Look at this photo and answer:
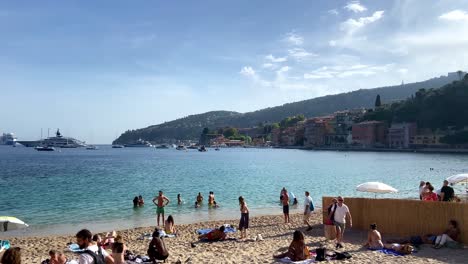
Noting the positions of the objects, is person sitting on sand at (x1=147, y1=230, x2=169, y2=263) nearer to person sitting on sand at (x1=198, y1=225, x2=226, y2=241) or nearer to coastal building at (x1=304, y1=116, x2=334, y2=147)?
person sitting on sand at (x1=198, y1=225, x2=226, y2=241)

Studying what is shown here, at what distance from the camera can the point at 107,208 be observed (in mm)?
27969

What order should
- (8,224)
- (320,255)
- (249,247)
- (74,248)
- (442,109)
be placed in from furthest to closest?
1. (442,109)
2. (74,248)
3. (8,224)
4. (249,247)
5. (320,255)

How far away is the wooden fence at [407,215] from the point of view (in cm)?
1352

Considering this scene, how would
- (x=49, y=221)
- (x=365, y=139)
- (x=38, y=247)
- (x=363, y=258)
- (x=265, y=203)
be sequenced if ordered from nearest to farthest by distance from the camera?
1. (x=363, y=258)
2. (x=38, y=247)
3. (x=49, y=221)
4. (x=265, y=203)
5. (x=365, y=139)

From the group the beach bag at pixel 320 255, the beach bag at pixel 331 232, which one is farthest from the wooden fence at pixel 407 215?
the beach bag at pixel 320 255

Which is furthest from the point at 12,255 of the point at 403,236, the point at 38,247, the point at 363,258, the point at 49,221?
the point at 49,221

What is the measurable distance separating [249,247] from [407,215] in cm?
550

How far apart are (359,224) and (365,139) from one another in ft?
497

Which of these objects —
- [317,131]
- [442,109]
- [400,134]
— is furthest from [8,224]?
[317,131]

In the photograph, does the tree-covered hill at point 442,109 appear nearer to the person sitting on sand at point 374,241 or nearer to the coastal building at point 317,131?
the coastal building at point 317,131

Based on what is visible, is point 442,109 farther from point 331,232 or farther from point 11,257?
point 11,257

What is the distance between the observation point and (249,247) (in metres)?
13.9

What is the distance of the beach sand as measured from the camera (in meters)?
11.9

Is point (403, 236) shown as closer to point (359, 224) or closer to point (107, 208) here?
point (359, 224)
